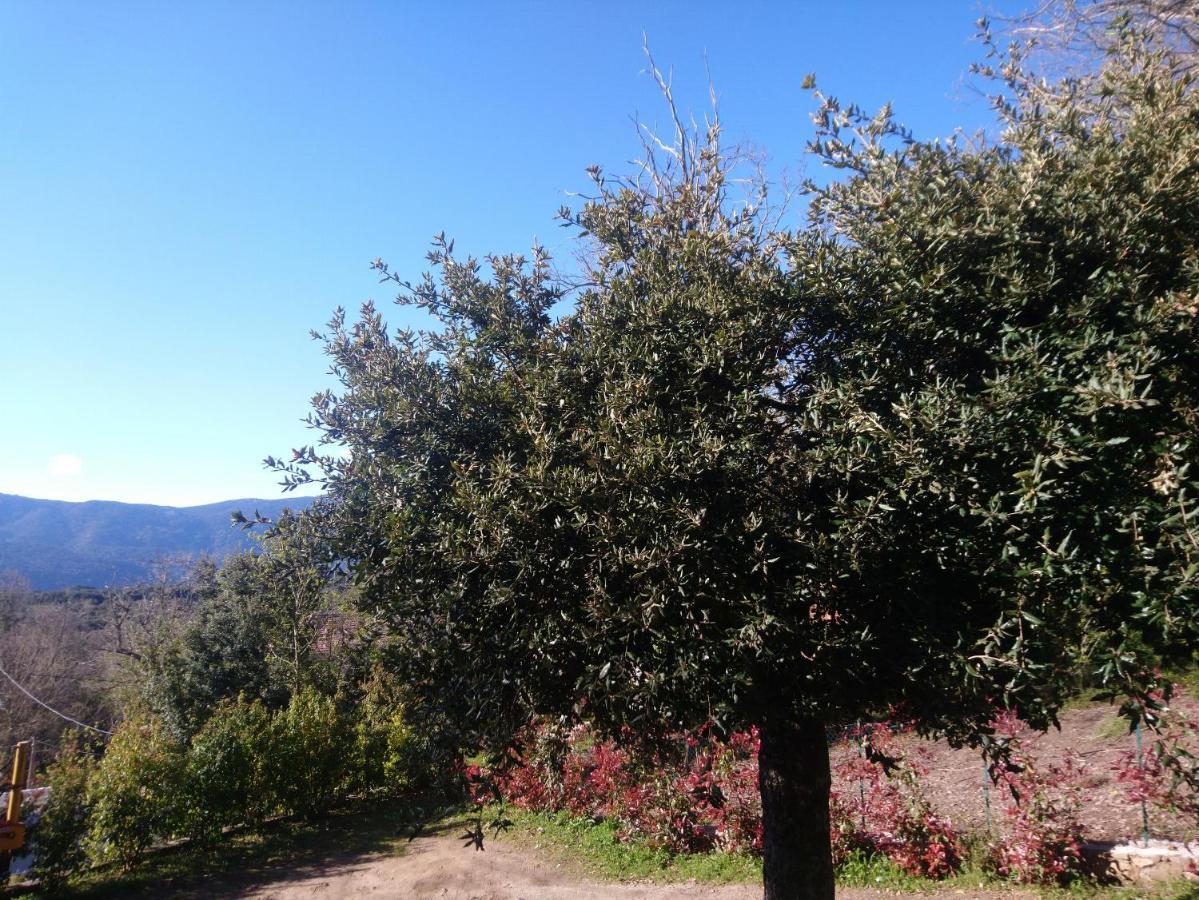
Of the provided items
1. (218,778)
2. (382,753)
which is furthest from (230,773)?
(382,753)

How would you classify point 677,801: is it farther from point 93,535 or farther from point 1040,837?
point 93,535

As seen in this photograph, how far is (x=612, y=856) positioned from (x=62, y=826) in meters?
7.71

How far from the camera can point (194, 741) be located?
13.0 m

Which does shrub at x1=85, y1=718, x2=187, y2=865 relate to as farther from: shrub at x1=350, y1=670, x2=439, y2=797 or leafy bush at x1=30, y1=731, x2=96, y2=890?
shrub at x1=350, y1=670, x2=439, y2=797

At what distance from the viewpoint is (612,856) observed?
10.6 m

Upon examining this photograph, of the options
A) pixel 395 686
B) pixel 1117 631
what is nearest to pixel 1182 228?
pixel 1117 631

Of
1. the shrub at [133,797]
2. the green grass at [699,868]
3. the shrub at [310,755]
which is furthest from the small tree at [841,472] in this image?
the shrub at [310,755]

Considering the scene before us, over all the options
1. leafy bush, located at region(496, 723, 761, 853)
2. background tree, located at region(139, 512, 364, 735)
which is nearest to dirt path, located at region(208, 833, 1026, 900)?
leafy bush, located at region(496, 723, 761, 853)

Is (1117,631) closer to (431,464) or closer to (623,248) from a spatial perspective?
(431,464)

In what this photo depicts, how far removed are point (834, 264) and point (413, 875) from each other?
418 inches

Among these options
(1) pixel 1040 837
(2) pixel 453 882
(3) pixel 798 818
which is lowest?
(2) pixel 453 882

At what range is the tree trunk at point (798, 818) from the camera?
4875 mm

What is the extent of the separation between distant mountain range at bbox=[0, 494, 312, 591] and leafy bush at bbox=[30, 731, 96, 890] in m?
64.0

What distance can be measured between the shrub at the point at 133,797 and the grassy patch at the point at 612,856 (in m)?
5.33
